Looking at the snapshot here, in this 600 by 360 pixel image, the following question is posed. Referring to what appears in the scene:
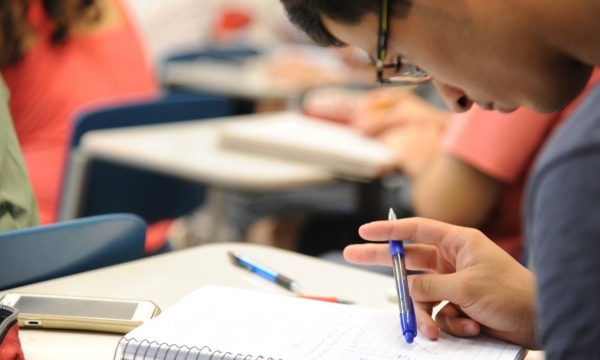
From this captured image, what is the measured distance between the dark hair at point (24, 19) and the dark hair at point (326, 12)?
4.48 ft

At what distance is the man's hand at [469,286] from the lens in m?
0.81

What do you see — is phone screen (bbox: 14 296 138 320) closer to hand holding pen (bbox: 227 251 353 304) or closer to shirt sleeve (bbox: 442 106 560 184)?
hand holding pen (bbox: 227 251 353 304)

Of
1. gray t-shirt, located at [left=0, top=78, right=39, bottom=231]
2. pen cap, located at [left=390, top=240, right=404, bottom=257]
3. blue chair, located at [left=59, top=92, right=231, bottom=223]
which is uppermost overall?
gray t-shirt, located at [left=0, top=78, right=39, bottom=231]

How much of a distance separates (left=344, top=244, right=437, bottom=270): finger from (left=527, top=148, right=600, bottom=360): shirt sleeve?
46 cm

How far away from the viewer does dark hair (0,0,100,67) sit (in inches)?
82.5

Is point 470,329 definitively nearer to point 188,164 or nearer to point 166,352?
point 166,352

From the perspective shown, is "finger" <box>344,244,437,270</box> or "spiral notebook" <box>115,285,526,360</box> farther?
"finger" <box>344,244,437,270</box>

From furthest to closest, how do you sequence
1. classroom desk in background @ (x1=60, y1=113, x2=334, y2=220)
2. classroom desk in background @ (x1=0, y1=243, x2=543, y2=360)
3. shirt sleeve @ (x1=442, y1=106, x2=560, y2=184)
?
1. classroom desk in background @ (x1=60, y1=113, x2=334, y2=220)
2. shirt sleeve @ (x1=442, y1=106, x2=560, y2=184)
3. classroom desk in background @ (x1=0, y1=243, x2=543, y2=360)

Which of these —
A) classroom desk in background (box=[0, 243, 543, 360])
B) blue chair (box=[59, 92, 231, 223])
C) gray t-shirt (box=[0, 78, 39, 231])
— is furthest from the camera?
blue chair (box=[59, 92, 231, 223])

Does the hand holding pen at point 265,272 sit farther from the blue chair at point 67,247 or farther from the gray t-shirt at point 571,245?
the gray t-shirt at point 571,245

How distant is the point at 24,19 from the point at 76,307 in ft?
4.86

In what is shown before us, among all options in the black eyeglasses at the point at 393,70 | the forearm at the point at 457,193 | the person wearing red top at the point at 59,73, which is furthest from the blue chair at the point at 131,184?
the black eyeglasses at the point at 393,70

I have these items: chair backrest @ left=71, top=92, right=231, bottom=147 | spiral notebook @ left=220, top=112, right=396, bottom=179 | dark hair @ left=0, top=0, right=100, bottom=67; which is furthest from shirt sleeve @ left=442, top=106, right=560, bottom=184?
dark hair @ left=0, top=0, right=100, bottom=67

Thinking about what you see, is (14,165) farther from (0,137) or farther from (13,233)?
(13,233)
